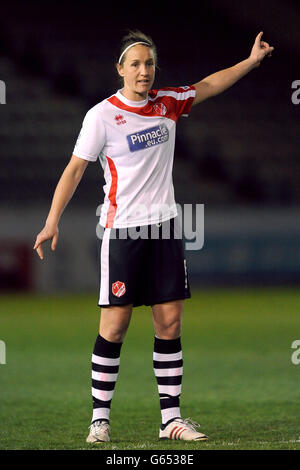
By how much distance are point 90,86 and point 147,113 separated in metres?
17.8

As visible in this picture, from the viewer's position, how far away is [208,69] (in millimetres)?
23297

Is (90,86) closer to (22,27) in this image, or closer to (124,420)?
(22,27)

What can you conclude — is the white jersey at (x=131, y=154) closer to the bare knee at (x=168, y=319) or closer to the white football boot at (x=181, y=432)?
the bare knee at (x=168, y=319)

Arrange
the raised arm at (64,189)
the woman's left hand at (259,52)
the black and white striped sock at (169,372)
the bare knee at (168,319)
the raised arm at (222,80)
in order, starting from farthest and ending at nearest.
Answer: the woman's left hand at (259,52) < the raised arm at (222,80) < the black and white striped sock at (169,372) < the bare knee at (168,319) < the raised arm at (64,189)

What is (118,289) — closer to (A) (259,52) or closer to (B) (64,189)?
(B) (64,189)

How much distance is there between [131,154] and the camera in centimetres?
465

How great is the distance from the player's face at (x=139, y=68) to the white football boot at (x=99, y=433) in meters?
1.66

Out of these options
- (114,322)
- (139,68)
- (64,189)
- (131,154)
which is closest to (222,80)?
(139,68)

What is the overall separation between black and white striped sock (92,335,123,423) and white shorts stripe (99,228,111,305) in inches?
8.8

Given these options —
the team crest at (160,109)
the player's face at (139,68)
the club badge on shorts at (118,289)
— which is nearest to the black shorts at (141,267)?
the club badge on shorts at (118,289)

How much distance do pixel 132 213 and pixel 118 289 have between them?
382 mm

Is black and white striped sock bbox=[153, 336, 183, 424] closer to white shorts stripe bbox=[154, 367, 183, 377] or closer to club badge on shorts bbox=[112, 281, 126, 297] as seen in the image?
white shorts stripe bbox=[154, 367, 183, 377]

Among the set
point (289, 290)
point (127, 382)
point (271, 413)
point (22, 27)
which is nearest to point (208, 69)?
point (22, 27)

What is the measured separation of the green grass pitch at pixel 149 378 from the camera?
16.2 feet
